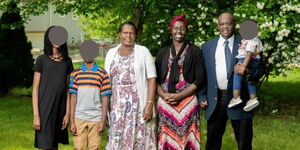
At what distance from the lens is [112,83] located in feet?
16.5

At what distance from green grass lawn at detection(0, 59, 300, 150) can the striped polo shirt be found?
252 centimetres

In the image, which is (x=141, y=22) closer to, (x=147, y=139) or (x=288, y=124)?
(x=288, y=124)

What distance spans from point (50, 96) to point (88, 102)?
0.42m

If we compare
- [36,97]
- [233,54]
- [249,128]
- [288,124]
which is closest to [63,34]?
[36,97]

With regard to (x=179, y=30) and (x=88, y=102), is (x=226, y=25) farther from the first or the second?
(x=88, y=102)

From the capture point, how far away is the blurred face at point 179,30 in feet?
16.4

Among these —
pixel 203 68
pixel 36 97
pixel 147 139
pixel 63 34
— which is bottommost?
pixel 147 139

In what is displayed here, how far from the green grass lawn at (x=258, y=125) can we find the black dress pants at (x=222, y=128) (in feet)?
6.86

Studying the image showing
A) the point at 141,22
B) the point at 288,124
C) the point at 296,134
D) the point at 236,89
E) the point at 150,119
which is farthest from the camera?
the point at 141,22

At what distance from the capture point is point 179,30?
197 inches

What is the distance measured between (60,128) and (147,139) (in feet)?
3.30

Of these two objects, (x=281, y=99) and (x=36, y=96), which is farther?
(x=281, y=99)

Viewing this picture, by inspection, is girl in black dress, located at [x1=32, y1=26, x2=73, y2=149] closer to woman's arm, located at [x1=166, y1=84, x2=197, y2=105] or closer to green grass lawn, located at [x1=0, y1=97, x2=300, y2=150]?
woman's arm, located at [x1=166, y1=84, x2=197, y2=105]

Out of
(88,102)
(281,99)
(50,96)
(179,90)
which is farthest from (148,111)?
(281,99)
